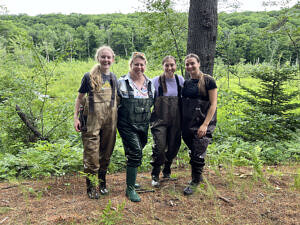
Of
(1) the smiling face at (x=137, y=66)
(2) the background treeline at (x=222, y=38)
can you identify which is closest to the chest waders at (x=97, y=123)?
(1) the smiling face at (x=137, y=66)

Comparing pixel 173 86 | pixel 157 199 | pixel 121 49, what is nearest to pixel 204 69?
pixel 173 86

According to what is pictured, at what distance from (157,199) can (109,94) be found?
1613mm

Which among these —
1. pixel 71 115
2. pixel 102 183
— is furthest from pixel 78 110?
pixel 71 115

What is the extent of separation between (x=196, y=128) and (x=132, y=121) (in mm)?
997

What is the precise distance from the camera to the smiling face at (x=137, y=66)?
318cm

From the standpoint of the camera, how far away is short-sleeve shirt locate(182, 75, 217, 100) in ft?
10.9

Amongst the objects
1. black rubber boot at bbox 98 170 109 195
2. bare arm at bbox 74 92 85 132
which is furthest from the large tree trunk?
black rubber boot at bbox 98 170 109 195

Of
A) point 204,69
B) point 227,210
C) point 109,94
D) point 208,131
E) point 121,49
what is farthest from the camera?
point 121,49

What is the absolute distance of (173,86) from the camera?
3545mm

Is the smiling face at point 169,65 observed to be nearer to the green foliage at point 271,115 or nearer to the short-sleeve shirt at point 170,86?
the short-sleeve shirt at point 170,86

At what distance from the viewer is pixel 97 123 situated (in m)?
3.09

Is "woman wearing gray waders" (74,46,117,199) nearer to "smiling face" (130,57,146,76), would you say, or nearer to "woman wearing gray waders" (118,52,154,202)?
"woman wearing gray waders" (118,52,154,202)

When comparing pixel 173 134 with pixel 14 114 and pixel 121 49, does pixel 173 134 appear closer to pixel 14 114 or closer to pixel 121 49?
pixel 14 114

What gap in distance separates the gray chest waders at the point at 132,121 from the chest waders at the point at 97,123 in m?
0.13
